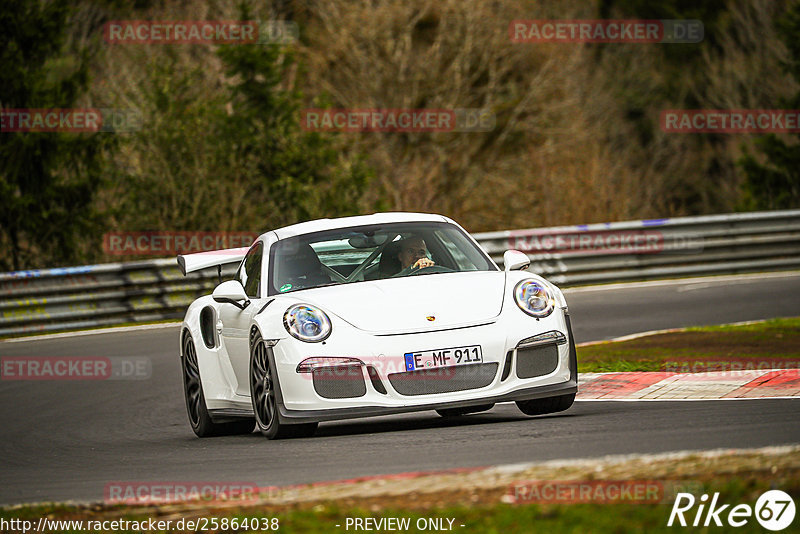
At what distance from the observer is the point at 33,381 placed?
1444cm

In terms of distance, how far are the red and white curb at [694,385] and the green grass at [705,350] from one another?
19.1 inches

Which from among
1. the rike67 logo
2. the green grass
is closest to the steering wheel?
the green grass

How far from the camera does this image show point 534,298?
28.1 feet

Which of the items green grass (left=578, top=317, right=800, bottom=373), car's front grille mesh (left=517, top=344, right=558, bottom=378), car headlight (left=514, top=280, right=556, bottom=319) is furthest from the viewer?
green grass (left=578, top=317, right=800, bottom=373)

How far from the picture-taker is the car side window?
957 centimetres

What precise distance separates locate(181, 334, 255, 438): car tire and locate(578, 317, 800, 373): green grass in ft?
9.77

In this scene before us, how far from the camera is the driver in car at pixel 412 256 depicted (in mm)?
9367

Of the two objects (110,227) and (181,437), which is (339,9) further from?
(181,437)

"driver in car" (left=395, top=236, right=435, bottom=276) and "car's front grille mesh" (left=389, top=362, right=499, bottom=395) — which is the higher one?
"driver in car" (left=395, top=236, right=435, bottom=276)

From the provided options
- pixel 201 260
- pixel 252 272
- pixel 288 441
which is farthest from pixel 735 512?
pixel 201 260

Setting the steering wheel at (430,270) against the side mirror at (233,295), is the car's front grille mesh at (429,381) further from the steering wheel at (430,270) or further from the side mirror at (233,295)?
the side mirror at (233,295)

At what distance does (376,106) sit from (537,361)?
2992 centimetres

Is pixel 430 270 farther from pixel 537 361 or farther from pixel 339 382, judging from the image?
pixel 339 382

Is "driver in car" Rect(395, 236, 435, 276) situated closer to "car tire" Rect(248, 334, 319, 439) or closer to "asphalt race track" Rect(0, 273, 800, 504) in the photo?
"asphalt race track" Rect(0, 273, 800, 504)
